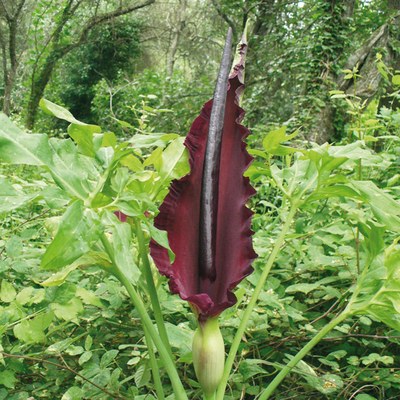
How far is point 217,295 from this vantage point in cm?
60

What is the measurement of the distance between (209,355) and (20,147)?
29cm

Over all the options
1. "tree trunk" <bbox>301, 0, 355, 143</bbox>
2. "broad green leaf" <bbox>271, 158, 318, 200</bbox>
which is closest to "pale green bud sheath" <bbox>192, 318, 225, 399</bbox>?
"broad green leaf" <bbox>271, 158, 318, 200</bbox>

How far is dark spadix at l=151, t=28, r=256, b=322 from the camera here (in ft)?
1.96

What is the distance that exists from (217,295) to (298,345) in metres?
0.44

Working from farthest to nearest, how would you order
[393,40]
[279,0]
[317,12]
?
[279,0] < [317,12] < [393,40]

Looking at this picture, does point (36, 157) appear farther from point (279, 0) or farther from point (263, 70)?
point (279, 0)

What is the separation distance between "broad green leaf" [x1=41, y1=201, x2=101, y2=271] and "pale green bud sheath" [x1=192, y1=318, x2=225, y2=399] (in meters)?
0.18

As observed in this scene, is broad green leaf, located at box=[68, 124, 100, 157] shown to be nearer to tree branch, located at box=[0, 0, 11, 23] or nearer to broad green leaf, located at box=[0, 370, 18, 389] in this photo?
broad green leaf, located at box=[0, 370, 18, 389]

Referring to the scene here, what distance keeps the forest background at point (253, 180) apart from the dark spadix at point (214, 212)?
0.09 m

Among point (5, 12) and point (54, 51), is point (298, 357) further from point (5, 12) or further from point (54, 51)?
point (54, 51)

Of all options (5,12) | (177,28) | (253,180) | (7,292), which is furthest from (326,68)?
(177,28)

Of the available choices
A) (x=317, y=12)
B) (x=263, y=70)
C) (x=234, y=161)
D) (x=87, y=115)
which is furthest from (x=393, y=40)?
(x=87, y=115)

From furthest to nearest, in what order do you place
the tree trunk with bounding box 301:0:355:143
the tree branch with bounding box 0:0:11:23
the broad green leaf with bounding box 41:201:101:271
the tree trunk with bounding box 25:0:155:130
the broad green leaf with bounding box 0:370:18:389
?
the tree trunk with bounding box 25:0:155:130 → the tree branch with bounding box 0:0:11:23 → the tree trunk with bounding box 301:0:355:143 → the broad green leaf with bounding box 0:370:18:389 → the broad green leaf with bounding box 41:201:101:271

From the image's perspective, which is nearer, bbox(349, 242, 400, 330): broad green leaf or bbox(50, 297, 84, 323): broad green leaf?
bbox(349, 242, 400, 330): broad green leaf
